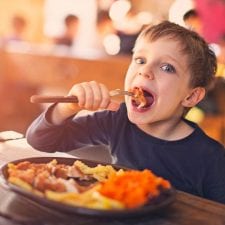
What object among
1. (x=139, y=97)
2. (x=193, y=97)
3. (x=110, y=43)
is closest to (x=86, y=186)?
(x=139, y=97)

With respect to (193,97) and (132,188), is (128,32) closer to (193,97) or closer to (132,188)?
(193,97)

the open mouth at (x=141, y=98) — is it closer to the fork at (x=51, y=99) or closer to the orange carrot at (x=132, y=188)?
the fork at (x=51, y=99)

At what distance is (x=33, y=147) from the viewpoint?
138 cm

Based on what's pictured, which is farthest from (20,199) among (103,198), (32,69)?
(32,69)

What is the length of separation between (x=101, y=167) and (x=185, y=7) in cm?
550

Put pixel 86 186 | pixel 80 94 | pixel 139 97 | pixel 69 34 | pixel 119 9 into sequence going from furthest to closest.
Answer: pixel 119 9 < pixel 69 34 < pixel 139 97 < pixel 80 94 < pixel 86 186

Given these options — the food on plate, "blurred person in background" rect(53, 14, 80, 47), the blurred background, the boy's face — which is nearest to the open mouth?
the boy's face

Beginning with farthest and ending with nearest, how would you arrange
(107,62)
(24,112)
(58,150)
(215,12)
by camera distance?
(215,12) → (24,112) → (107,62) → (58,150)

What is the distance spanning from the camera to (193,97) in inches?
57.1

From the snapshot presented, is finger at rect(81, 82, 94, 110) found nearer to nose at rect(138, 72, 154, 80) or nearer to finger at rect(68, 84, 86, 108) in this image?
finger at rect(68, 84, 86, 108)

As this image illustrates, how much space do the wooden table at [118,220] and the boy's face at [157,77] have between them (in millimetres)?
297

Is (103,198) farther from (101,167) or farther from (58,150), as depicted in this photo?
(58,150)

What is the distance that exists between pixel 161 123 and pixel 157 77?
177mm

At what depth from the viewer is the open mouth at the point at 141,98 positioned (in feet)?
4.04
